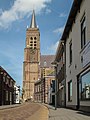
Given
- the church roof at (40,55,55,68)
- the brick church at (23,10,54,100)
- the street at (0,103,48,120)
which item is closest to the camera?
the street at (0,103,48,120)

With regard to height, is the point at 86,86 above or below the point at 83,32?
below

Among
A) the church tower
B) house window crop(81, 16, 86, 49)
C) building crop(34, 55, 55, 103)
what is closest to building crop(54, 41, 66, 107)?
house window crop(81, 16, 86, 49)

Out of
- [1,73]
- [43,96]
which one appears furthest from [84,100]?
[43,96]

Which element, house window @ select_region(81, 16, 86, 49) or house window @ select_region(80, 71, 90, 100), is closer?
house window @ select_region(80, 71, 90, 100)

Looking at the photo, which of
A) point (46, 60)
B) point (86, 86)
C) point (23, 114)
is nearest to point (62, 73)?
point (23, 114)

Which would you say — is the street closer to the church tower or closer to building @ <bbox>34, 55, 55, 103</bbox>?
building @ <bbox>34, 55, 55, 103</bbox>

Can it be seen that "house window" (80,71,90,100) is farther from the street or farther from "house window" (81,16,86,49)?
the street

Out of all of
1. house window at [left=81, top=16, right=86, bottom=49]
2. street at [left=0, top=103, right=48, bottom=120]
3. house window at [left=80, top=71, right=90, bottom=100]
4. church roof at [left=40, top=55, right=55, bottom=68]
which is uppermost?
church roof at [left=40, top=55, right=55, bottom=68]

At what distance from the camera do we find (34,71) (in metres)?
171

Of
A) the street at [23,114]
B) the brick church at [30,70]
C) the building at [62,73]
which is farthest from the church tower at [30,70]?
Result: the street at [23,114]

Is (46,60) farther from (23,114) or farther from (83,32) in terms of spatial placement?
(83,32)

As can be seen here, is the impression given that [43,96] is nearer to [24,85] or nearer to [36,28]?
[24,85]

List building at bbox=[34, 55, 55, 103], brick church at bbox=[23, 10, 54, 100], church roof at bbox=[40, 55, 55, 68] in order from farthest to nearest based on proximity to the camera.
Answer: brick church at bbox=[23, 10, 54, 100]
church roof at bbox=[40, 55, 55, 68]
building at bbox=[34, 55, 55, 103]

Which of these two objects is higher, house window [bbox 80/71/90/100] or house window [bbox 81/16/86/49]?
house window [bbox 81/16/86/49]
